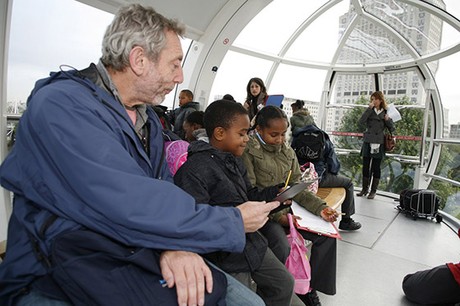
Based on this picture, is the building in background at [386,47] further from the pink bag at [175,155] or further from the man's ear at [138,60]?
Result: the man's ear at [138,60]

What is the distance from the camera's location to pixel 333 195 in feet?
9.59

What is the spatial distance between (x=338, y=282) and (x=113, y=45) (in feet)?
7.93

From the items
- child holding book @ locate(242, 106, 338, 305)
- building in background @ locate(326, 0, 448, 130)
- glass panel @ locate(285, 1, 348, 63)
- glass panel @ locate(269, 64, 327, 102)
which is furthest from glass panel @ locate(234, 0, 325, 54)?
child holding book @ locate(242, 106, 338, 305)

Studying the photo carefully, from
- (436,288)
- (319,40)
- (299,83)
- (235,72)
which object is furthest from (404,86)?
(436,288)

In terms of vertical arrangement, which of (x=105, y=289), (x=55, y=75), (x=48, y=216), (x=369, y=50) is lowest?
(x=105, y=289)

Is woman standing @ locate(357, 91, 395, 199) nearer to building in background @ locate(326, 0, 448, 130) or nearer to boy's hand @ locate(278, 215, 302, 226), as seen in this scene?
building in background @ locate(326, 0, 448, 130)

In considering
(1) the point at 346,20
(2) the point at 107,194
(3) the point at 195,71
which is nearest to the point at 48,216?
(2) the point at 107,194

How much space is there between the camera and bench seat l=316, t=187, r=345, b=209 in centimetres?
259

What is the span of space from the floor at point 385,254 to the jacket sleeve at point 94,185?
1765mm

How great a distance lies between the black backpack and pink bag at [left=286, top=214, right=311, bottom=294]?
1450mm

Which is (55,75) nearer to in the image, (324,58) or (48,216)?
(48,216)

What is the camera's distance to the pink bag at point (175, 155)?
168cm

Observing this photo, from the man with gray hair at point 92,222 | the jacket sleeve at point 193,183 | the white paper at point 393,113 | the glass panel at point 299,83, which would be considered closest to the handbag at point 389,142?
the white paper at point 393,113

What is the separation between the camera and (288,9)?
598 centimetres
